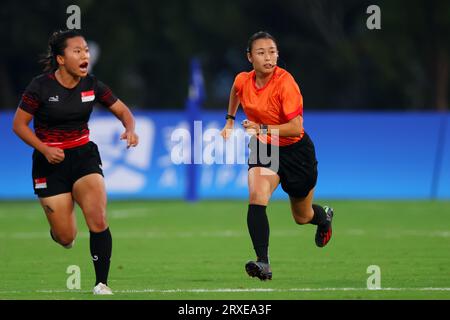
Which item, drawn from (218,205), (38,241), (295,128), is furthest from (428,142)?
(295,128)

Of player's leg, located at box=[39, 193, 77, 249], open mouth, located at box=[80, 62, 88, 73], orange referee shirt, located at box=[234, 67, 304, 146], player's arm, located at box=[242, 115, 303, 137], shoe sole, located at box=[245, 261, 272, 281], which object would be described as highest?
open mouth, located at box=[80, 62, 88, 73]

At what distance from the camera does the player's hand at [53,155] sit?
1084cm

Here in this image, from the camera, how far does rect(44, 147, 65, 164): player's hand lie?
35.6 feet

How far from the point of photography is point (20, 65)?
1678 inches

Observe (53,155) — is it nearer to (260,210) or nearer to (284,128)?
(260,210)

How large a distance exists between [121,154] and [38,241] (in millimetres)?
8177

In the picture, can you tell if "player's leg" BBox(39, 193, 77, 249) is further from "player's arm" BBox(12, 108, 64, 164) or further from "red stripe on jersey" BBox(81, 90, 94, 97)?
"red stripe on jersey" BBox(81, 90, 94, 97)

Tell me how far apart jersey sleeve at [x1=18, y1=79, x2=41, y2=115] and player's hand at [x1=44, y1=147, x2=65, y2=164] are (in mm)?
404

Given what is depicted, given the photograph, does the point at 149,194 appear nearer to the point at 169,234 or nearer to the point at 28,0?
the point at 169,234

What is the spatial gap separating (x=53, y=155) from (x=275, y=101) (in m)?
2.30

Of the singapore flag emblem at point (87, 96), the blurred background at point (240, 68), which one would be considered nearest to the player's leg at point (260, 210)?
the singapore flag emblem at point (87, 96)

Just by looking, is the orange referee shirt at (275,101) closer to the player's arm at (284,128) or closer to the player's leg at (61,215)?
the player's arm at (284,128)

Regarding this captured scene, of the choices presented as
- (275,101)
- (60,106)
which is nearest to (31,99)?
(60,106)

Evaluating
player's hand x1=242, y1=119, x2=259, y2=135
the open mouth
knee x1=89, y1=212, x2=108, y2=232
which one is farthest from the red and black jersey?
player's hand x1=242, y1=119, x2=259, y2=135
